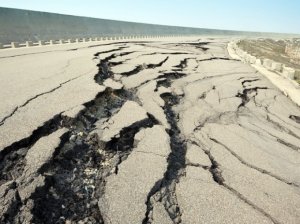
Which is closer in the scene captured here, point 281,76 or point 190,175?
point 190,175

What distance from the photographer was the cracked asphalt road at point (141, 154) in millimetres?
2576

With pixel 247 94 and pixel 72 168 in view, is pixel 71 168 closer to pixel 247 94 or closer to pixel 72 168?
pixel 72 168

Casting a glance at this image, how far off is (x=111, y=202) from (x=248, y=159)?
67.9 inches

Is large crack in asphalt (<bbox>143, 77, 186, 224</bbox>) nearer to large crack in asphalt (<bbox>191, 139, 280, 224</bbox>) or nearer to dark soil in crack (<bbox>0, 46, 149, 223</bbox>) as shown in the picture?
large crack in asphalt (<bbox>191, 139, 280, 224</bbox>)

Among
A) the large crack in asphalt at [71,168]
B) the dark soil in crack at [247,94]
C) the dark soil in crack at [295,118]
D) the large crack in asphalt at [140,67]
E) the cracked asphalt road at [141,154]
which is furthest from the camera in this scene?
the large crack in asphalt at [140,67]

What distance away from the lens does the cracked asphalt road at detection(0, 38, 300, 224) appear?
258cm

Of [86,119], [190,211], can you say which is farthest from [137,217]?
[86,119]

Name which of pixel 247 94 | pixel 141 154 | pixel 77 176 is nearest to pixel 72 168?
pixel 77 176

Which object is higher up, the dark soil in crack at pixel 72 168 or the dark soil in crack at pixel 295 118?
the dark soil in crack at pixel 72 168

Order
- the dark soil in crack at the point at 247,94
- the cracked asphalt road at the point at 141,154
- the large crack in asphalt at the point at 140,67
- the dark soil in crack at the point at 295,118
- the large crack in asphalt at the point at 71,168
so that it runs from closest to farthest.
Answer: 1. the large crack in asphalt at the point at 71,168
2. the cracked asphalt road at the point at 141,154
3. the dark soil in crack at the point at 295,118
4. the dark soil in crack at the point at 247,94
5. the large crack in asphalt at the point at 140,67

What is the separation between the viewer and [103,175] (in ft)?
9.96

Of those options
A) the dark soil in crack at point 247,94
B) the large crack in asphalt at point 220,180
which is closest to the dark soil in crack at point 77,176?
the large crack in asphalt at point 220,180

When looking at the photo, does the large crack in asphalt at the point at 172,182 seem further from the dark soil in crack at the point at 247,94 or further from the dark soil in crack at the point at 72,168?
the dark soil in crack at the point at 247,94

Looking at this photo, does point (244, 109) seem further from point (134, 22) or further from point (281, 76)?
point (134, 22)
